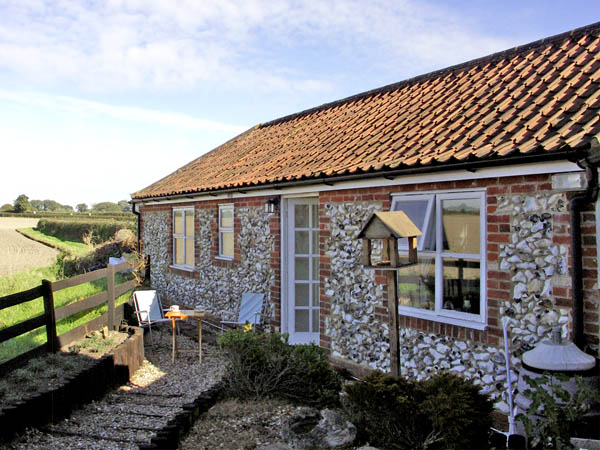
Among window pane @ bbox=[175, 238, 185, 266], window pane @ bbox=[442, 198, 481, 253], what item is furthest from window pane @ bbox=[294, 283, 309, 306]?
window pane @ bbox=[175, 238, 185, 266]

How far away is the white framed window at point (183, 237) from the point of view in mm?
12594

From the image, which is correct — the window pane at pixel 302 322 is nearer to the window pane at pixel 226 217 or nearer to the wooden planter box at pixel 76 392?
the wooden planter box at pixel 76 392

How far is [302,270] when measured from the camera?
882 centimetres

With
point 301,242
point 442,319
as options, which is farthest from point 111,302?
point 442,319

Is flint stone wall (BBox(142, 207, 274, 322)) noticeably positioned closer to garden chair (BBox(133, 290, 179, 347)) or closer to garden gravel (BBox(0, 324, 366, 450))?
garden chair (BBox(133, 290, 179, 347))

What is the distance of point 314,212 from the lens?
862 cm

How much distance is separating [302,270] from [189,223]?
15.6ft

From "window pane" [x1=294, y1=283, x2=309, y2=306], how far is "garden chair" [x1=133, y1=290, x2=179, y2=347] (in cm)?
260

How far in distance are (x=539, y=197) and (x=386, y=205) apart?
1.99 meters

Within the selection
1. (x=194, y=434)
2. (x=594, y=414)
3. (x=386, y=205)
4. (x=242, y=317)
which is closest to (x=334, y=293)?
(x=386, y=205)

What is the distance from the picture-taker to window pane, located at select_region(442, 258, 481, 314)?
555cm

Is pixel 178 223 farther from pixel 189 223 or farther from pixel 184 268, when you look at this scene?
pixel 184 268

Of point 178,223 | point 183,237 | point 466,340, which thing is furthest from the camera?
point 178,223

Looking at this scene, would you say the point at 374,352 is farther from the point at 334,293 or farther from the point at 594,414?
the point at 594,414
